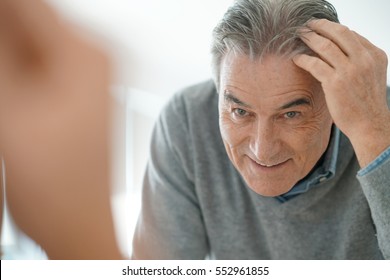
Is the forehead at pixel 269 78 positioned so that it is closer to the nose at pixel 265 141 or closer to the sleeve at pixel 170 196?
the nose at pixel 265 141

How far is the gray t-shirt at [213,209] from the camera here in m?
1.15

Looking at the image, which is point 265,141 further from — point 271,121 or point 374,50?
point 374,50

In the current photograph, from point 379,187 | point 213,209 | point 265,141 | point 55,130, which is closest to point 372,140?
point 379,187

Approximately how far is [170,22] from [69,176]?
0.41 m

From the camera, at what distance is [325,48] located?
3.14ft

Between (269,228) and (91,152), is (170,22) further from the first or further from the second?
(269,228)

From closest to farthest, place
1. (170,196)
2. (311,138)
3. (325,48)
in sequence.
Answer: (325,48), (311,138), (170,196)

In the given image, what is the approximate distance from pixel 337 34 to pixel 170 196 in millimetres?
496

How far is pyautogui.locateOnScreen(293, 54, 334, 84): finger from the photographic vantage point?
96 cm

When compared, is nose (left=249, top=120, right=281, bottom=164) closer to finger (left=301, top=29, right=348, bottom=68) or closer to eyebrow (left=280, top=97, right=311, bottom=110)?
eyebrow (left=280, top=97, right=311, bottom=110)

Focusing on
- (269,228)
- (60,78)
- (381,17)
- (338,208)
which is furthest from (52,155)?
(381,17)

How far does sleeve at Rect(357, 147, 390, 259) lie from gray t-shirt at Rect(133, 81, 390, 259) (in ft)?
0.47

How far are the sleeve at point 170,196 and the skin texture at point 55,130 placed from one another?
0.10m

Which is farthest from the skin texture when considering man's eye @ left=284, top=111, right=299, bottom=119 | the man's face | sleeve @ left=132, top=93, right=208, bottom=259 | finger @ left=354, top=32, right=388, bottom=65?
finger @ left=354, top=32, right=388, bottom=65
